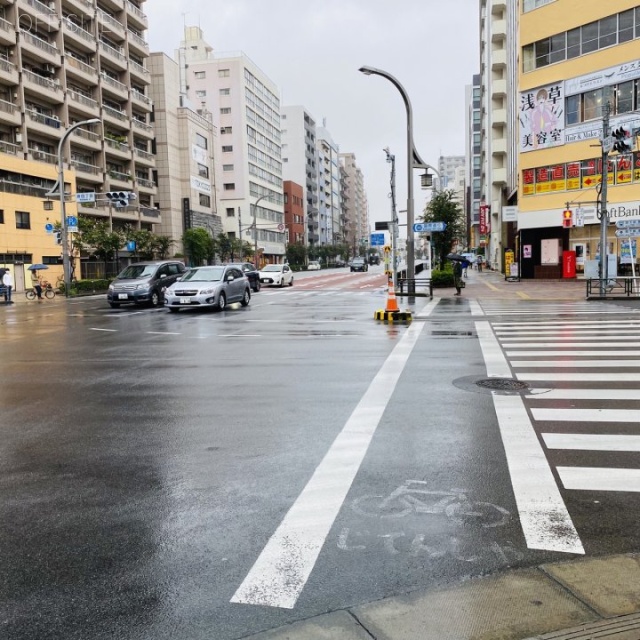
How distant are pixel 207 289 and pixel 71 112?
36.7 m

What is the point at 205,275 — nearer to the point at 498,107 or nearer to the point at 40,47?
the point at 40,47

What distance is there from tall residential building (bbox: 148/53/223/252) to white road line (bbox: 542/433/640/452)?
198 ft

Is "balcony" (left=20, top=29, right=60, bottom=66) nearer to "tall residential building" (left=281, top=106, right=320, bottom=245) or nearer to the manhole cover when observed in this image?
the manhole cover

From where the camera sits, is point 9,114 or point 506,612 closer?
point 506,612

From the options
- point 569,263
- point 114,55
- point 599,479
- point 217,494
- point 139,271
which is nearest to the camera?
point 217,494

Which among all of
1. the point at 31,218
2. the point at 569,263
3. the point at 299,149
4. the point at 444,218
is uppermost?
the point at 299,149

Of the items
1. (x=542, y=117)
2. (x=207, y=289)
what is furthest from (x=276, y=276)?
(x=207, y=289)

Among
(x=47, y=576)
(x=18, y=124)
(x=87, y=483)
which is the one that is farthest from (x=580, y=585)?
(x=18, y=124)

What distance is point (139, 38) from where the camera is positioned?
203 feet

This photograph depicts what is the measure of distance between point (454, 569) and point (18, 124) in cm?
4708

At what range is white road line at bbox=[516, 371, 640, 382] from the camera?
8141mm

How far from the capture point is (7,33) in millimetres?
41625

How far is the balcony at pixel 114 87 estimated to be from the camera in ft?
178

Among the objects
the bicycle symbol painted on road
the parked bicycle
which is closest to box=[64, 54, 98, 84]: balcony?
the parked bicycle
